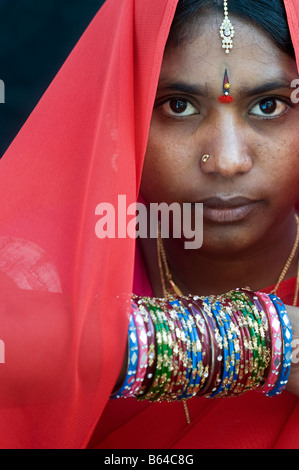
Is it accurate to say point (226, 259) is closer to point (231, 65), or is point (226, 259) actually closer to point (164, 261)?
point (164, 261)

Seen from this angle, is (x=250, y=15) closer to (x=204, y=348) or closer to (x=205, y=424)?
(x=204, y=348)

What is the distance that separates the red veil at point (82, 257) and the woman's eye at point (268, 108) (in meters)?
0.13

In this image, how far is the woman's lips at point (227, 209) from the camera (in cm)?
137

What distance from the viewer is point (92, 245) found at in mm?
1190

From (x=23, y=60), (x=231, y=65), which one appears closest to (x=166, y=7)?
(x=231, y=65)

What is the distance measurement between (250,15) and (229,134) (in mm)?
228

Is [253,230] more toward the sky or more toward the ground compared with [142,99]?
more toward the ground

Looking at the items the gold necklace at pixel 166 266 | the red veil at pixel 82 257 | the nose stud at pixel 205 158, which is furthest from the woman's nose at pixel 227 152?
the gold necklace at pixel 166 266

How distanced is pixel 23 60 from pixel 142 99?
1.06 meters

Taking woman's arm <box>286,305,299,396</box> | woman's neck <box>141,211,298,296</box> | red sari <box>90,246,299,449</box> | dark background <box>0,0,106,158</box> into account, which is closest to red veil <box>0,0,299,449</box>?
red sari <box>90,246,299,449</box>

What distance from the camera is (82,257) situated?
3.93ft

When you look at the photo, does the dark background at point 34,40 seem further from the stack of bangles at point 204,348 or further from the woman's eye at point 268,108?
the stack of bangles at point 204,348

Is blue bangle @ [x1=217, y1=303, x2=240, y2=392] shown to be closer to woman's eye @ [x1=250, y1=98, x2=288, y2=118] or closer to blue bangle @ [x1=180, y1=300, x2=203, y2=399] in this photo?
blue bangle @ [x1=180, y1=300, x2=203, y2=399]
